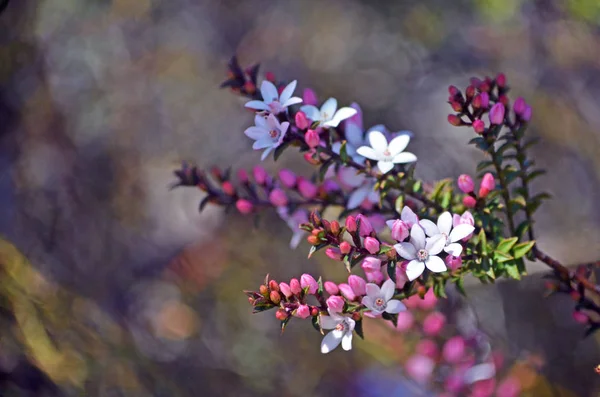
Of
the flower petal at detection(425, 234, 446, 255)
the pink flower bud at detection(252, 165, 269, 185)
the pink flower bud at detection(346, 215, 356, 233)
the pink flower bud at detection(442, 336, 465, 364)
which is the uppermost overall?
the pink flower bud at detection(442, 336, 465, 364)

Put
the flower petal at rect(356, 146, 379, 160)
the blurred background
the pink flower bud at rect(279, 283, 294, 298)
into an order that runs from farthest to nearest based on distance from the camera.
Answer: the blurred background → the flower petal at rect(356, 146, 379, 160) → the pink flower bud at rect(279, 283, 294, 298)

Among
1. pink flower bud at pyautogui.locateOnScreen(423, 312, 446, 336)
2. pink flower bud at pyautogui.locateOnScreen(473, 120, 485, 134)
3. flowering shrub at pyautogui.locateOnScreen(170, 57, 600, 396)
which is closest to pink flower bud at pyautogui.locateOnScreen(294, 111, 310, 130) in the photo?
flowering shrub at pyautogui.locateOnScreen(170, 57, 600, 396)

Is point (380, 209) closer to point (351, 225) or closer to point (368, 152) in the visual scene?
point (368, 152)

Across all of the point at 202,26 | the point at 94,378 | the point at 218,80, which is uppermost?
the point at 202,26

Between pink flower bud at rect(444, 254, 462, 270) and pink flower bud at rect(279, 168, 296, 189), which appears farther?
pink flower bud at rect(279, 168, 296, 189)

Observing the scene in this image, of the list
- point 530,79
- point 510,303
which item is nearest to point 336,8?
point 530,79

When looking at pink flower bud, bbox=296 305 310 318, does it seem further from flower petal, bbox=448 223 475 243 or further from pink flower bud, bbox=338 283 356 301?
flower petal, bbox=448 223 475 243

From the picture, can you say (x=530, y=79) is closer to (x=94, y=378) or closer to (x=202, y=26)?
(x=202, y=26)

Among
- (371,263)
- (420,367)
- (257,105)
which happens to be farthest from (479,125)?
(420,367)
